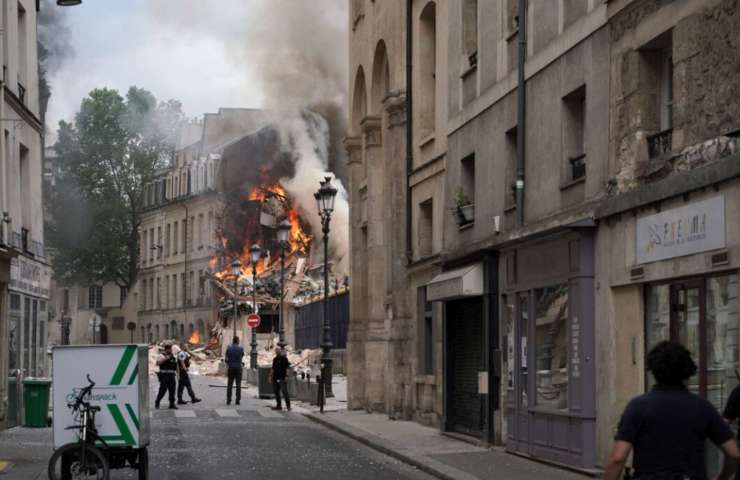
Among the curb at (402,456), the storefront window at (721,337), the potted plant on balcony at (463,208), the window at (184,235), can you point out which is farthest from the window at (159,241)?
the storefront window at (721,337)

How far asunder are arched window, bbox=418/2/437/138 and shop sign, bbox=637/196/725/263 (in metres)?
13.1

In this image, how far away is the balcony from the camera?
50.2ft

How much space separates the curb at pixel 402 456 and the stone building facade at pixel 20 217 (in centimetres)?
606

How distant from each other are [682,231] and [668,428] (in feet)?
23.9

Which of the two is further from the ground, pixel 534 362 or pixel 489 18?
pixel 489 18

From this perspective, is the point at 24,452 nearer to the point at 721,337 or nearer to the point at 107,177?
the point at 721,337

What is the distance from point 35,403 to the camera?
26.1 meters

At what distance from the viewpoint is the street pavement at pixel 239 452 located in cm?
1789

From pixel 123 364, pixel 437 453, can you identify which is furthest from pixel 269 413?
pixel 123 364

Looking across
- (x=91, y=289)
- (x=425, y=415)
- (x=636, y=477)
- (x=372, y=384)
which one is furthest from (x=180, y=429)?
(x=91, y=289)

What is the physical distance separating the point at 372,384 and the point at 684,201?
18.5 m

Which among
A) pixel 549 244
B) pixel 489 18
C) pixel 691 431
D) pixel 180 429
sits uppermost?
pixel 489 18

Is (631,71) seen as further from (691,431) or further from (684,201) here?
(691,431)

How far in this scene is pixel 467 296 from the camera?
73.2 feet
